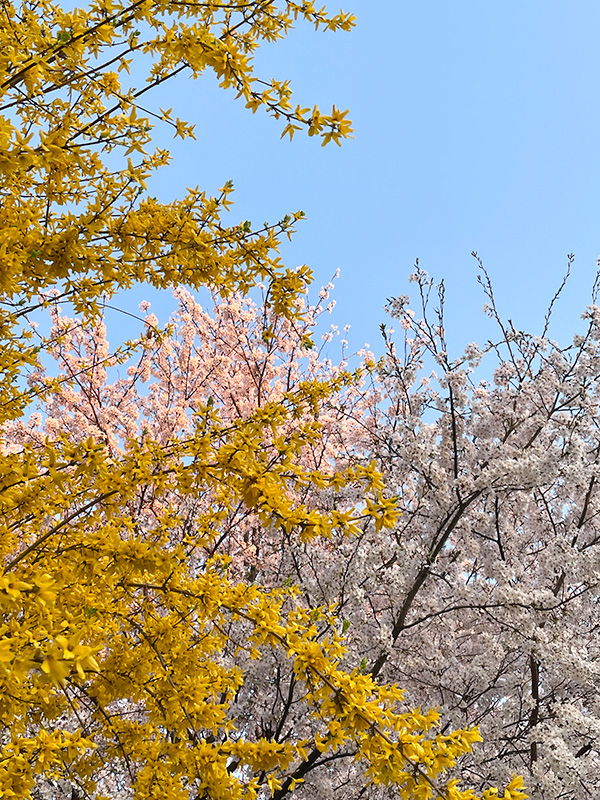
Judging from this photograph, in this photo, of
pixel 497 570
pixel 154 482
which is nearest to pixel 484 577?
pixel 497 570

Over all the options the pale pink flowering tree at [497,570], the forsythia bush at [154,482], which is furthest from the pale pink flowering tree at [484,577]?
the forsythia bush at [154,482]

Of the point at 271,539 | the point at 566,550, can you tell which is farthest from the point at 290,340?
the point at 566,550

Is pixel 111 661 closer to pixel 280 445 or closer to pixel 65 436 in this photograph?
pixel 65 436

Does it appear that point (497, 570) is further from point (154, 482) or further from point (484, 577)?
point (154, 482)

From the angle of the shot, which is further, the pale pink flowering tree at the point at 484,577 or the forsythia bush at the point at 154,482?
the pale pink flowering tree at the point at 484,577

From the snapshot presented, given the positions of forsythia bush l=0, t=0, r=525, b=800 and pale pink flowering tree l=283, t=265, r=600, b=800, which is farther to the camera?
pale pink flowering tree l=283, t=265, r=600, b=800

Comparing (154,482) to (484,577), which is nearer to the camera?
(154,482)

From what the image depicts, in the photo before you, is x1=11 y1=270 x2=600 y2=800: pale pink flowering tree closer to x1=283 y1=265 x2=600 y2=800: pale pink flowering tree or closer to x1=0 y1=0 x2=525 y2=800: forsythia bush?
x1=283 y1=265 x2=600 y2=800: pale pink flowering tree

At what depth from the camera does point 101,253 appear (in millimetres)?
3023

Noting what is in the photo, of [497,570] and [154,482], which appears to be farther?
[497,570]

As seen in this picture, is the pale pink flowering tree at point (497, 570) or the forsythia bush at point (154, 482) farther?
the pale pink flowering tree at point (497, 570)

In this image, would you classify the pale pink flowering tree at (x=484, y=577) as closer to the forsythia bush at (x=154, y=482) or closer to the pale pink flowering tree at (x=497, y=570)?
the pale pink flowering tree at (x=497, y=570)

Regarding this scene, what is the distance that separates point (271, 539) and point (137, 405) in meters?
4.61

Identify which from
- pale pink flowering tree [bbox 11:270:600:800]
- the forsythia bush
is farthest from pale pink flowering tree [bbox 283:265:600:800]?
the forsythia bush
